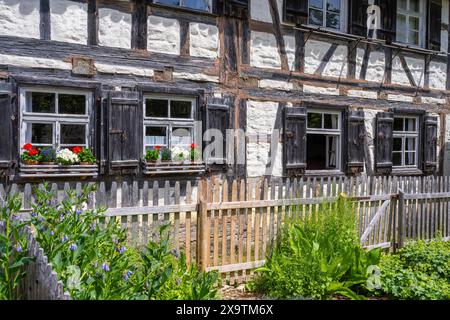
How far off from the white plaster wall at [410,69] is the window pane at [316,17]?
6.69 feet

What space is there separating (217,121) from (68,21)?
2693 millimetres

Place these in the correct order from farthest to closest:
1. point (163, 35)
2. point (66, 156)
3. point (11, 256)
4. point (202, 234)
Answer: point (163, 35), point (66, 156), point (202, 234), point (11, 256)

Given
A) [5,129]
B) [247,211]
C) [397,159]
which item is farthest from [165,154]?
[397,159]

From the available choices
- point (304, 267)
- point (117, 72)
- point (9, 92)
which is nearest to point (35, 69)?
point (9, 92)

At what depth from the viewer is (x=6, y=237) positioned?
11.2 feet

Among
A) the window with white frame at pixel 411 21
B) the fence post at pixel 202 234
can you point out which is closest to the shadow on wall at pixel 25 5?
the fence post at pixel 202 234

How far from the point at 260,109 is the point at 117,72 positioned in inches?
103

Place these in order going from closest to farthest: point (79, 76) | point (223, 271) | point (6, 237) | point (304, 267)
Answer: point (6, 237) < point (304, 267) < point (223, 271) < point (79, 76)

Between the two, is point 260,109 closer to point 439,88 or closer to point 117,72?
point 117,72

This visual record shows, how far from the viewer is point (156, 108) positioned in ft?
24.7

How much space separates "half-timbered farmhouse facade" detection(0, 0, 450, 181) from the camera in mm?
6527

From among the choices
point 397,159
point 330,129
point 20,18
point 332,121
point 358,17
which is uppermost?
point 358,17

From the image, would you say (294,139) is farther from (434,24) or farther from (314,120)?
(434,24)

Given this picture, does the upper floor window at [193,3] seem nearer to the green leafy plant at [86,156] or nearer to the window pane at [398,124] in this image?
the green leafy plant at [86,156]
